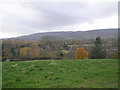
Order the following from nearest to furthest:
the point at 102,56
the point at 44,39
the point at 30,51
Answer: the point at 102,56 → the point at 30,51 → the point at 44,39

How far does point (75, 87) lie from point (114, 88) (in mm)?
2445

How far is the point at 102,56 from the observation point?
48938mm

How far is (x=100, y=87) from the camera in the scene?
791cm

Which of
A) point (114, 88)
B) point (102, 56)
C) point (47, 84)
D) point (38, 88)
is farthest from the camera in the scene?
point (102, 56)

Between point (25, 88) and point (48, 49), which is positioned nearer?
point (25, 88)

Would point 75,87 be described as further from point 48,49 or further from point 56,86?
point 48,49

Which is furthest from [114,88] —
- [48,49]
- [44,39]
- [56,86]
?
[44,39]

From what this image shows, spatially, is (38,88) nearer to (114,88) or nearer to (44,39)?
(114,88)

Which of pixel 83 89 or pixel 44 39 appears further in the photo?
pixel 44 39

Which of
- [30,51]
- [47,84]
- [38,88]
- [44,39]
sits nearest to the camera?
[38,88]

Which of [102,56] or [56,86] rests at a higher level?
[56,86]

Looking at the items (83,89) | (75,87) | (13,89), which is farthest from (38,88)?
Answer: (83,89)

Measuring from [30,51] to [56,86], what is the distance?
3269 inches

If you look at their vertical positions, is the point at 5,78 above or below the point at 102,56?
above
